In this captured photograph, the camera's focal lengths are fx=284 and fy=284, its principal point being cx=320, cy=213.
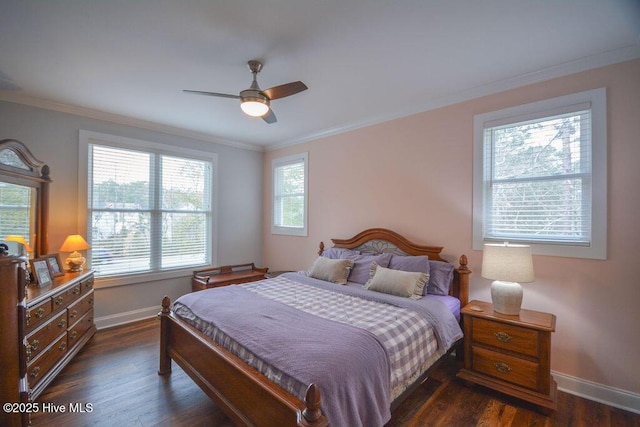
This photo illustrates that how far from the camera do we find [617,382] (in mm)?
2211

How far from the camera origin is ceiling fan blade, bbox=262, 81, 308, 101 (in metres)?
2.19

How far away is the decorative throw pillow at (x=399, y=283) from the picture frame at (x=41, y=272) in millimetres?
3033

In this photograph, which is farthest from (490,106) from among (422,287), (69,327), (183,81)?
(69,327)

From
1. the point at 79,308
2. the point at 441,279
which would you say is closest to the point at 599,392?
the point at 441,279

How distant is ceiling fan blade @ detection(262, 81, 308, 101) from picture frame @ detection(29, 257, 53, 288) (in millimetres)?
2625

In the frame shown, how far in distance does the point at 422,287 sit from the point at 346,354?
4.63 ft

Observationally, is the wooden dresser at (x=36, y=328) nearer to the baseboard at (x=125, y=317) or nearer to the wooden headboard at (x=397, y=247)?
the baseboard at (x=125, y=317)

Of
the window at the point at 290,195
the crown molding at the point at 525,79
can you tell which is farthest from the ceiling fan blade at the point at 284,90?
the window at the point at 290,195

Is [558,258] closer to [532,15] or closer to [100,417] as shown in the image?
[532,15]

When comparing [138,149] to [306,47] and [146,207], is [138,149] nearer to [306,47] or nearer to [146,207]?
[146,207]

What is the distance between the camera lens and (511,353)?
7.46ft

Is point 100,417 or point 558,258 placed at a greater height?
point 558,258

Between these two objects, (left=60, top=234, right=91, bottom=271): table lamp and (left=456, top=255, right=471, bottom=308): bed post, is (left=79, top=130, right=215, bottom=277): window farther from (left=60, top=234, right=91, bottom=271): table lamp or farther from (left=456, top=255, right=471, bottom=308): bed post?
(left=456, top=255, right=471, bottom=308): bed post

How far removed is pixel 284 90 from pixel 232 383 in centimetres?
212
